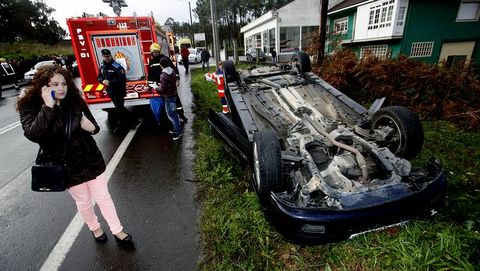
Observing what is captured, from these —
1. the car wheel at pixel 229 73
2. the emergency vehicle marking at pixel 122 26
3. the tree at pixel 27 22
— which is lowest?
the car wheel at pixel 229 73

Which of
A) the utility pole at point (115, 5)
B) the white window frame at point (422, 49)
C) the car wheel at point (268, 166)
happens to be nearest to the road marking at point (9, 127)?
the utility pole at point (115, 5)

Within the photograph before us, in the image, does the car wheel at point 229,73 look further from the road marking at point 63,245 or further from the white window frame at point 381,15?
the white window frame at point 381,15

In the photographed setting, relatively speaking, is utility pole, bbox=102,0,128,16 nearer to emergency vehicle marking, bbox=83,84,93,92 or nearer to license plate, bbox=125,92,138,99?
emergency vehicle marking, bbox=83,84,93,92

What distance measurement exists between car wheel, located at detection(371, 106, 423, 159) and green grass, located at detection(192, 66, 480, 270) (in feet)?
2.31

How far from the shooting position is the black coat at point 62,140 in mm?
1994

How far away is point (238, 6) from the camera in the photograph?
140ft

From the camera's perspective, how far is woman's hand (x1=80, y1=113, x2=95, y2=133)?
226 centimetres

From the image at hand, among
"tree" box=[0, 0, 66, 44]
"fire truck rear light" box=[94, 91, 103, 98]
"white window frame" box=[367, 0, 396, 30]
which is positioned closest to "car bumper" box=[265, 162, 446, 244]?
"fire truck rear light" box=[94, 91, 103, 98]

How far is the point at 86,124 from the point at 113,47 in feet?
16.6

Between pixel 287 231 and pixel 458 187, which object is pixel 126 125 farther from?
pixel 458 187

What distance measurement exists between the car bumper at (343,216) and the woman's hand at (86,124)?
1728mm

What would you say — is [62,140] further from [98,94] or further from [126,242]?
[98,94]

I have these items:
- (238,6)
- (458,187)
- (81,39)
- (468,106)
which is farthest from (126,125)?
(238,6)

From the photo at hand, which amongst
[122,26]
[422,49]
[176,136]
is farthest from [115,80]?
[422,49]
